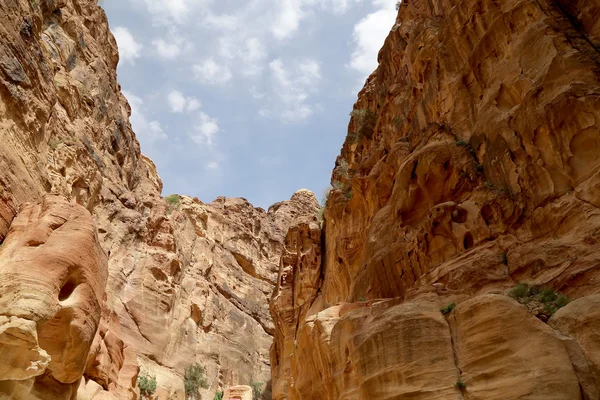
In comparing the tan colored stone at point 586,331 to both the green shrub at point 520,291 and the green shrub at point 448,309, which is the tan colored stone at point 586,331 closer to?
the green shrub at point 520,291

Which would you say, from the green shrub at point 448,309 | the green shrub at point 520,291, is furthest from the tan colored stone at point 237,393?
the green shrub at point 520,291

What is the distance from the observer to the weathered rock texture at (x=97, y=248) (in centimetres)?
1434

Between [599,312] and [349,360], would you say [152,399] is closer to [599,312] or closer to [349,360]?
[349,360]

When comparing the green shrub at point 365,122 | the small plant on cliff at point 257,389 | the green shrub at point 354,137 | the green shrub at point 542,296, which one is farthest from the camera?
the small plant on cliff at point 257,389

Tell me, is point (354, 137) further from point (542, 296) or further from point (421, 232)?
point (542, 296)

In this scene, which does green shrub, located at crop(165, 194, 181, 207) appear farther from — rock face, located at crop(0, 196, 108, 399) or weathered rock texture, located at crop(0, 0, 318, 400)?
rock face, located at crop(0, 196, 108, 399)

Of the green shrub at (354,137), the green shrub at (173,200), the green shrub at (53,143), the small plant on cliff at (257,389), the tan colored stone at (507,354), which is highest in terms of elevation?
the green shrub at (173,200)

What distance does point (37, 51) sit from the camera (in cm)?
2197

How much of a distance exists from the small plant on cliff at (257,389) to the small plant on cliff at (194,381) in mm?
4967

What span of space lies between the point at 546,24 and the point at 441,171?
5.12m

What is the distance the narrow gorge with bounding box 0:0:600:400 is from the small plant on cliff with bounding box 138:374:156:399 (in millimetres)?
1220

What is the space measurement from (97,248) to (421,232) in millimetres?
10935

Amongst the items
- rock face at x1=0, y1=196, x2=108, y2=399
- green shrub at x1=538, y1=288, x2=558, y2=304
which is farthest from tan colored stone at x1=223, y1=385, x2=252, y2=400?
green shrub at x1=538, y1=288, x2=558, y2=304

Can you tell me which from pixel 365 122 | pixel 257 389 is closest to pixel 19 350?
pixel 365 122
